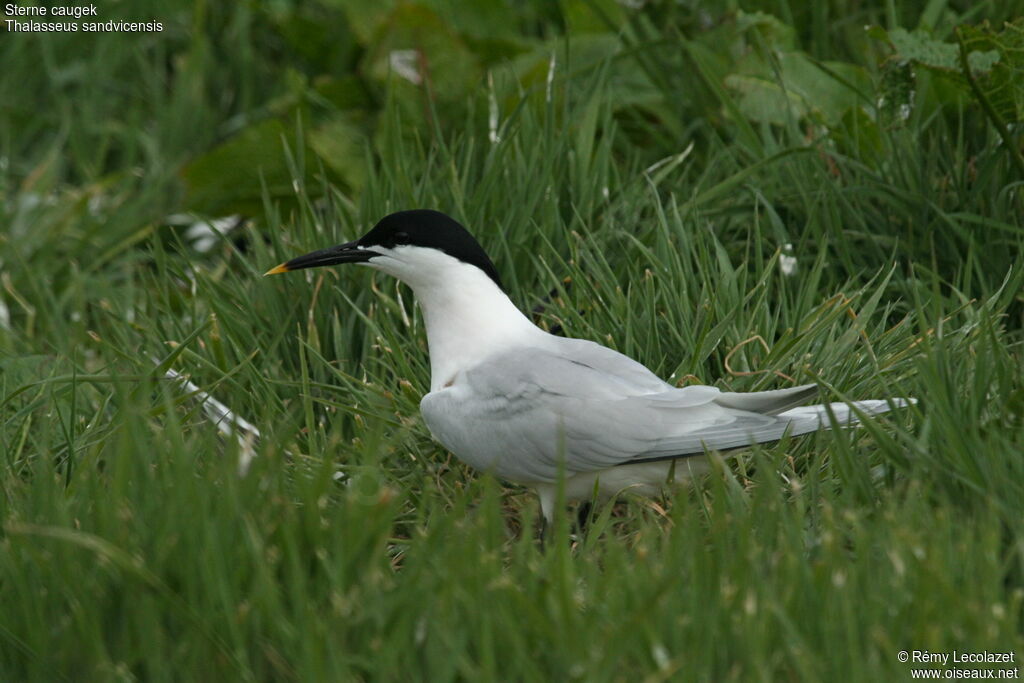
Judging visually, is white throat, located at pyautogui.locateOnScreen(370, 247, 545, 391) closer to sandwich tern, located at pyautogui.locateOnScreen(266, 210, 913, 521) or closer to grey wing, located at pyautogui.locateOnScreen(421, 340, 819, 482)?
sandwich tern, located at pyautogui.locateOnScreen(266, 210, 913, 521)

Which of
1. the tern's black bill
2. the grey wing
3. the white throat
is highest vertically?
the tern's black bill

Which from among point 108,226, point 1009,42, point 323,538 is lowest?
point 108,226

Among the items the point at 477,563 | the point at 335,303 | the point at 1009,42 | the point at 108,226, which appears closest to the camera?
the point at 477,563

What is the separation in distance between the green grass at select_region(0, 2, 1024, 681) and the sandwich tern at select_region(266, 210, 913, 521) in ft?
0.28

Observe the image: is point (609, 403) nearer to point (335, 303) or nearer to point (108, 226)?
point (335, 303)

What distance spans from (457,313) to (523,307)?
52 centimetres

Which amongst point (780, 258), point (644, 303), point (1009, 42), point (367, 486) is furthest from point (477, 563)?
point (1009, 42)

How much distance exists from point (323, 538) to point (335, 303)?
1.38 metres

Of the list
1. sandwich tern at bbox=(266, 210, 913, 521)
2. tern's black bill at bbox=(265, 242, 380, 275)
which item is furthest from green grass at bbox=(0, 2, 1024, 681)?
tern's black bill at bbox=(265, 242, 380, 275)

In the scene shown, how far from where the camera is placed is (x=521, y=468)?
253cm

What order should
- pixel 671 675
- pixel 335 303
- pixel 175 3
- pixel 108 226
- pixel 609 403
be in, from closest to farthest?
1. pixel 671 675
2. pixel 609 403
3. pixel 335 303
4. pixel 108 226
5. pixel 175 3

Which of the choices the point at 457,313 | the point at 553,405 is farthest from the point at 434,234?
the point at 553,405

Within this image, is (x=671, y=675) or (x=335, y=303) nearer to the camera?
(x=671, y=675)

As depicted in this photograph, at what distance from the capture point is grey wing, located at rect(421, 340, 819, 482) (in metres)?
2.43
